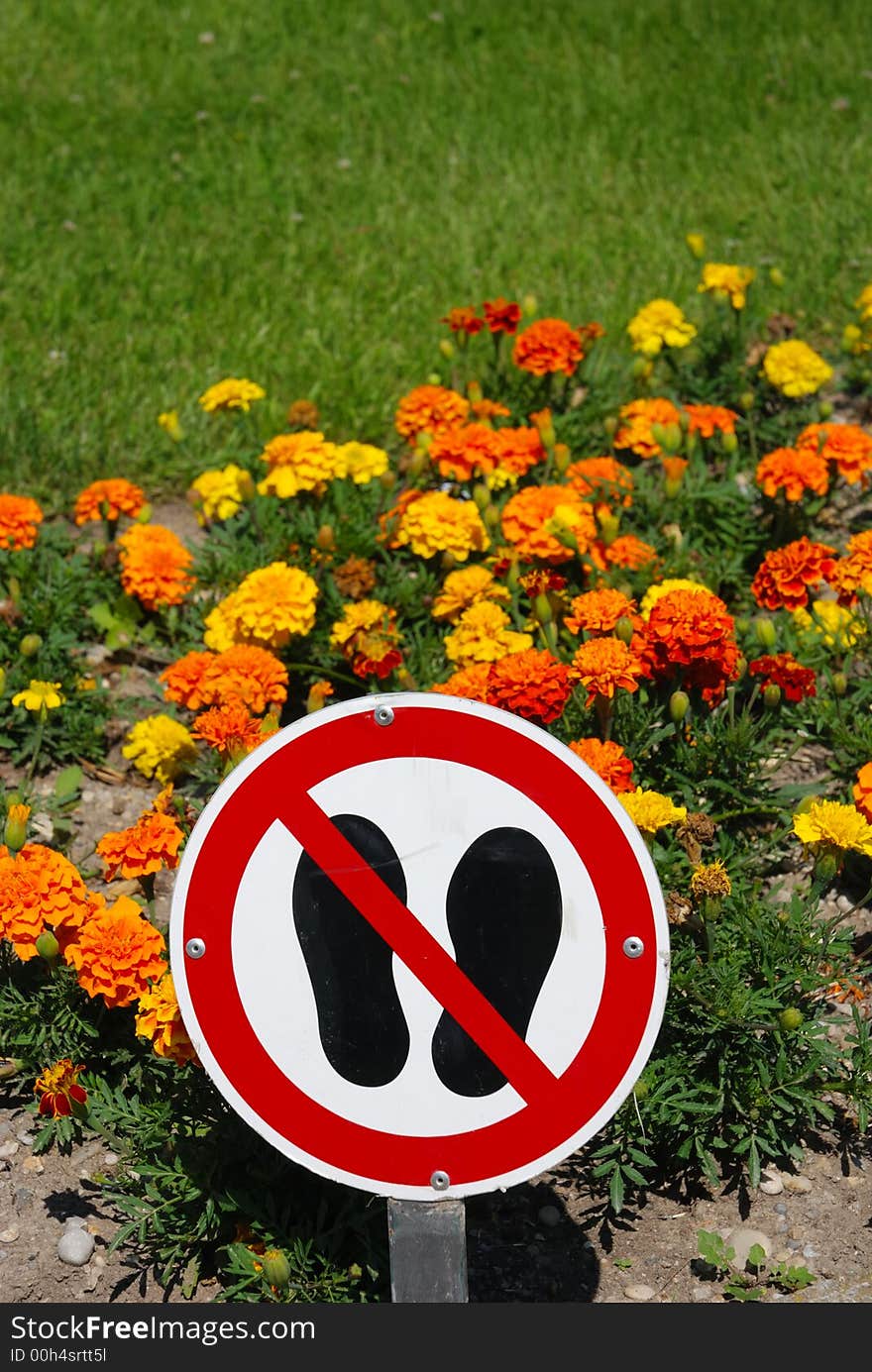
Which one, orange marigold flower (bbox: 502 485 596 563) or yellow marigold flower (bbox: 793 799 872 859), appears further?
orange marigold flower (bbox: 502 485 596 563)

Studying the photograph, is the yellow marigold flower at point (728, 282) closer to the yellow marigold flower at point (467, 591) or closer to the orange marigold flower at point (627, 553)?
the orange marigold flower at point (627, 553)

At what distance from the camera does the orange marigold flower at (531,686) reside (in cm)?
286

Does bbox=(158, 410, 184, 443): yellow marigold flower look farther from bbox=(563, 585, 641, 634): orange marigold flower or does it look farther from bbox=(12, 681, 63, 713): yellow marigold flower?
bbox=(563, 585, 641, 634): orange marigold flower

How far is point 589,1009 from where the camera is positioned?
1962 millimetres

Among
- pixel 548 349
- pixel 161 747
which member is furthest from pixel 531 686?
pixel 548 349

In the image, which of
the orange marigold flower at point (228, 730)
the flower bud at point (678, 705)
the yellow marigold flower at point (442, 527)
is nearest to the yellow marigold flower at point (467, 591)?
the yellow marigold flower at point (442, 527)

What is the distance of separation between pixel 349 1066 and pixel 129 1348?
57 cm

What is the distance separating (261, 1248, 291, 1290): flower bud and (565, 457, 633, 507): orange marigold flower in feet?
7.01

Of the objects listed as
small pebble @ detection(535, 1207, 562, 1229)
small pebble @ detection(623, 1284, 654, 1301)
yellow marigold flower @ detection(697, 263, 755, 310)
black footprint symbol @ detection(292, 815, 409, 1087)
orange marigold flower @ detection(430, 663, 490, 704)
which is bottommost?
small pebble @ detection(535, 1207, 562, 1229)

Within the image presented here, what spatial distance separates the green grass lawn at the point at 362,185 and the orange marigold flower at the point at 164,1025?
7.18 feet

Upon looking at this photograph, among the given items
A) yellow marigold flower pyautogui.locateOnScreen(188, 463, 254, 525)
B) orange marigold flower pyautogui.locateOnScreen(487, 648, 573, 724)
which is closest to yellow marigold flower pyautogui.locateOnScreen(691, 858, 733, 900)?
orange marigold flower pyautogui.locateOnScreen(487, 648, 573, 724)

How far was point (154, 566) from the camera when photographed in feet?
12.0

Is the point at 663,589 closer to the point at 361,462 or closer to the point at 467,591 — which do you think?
the point at 467,591

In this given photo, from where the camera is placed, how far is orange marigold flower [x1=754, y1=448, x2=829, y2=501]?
12.2ft
